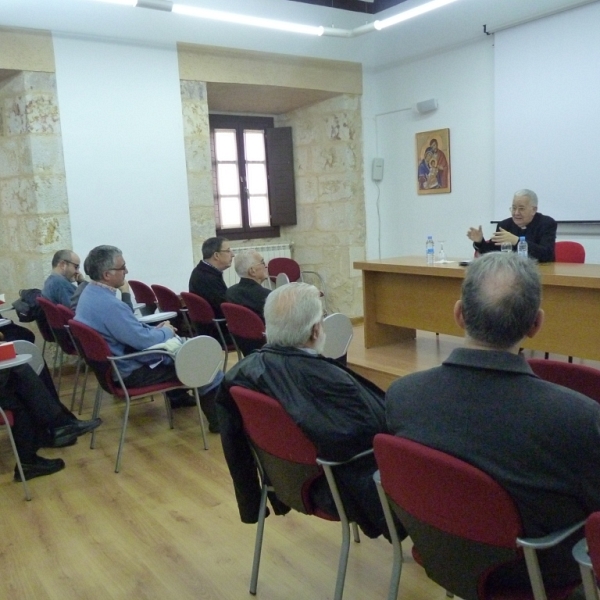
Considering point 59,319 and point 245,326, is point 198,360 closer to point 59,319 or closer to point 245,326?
point 245,326

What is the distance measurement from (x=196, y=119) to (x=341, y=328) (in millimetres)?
3339

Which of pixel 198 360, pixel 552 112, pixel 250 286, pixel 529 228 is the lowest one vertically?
pixel 198 360

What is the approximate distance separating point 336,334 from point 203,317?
1.26 metres

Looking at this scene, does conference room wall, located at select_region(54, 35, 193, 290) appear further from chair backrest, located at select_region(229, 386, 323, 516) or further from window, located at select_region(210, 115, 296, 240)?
chair backrest, located at select_region(229, 386, 323, 516)

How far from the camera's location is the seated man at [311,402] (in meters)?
1.78

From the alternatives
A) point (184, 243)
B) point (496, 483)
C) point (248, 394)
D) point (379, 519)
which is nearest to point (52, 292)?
point (184, 243)

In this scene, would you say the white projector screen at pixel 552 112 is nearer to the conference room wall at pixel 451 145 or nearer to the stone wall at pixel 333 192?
the conference room wall at pixel 451 145

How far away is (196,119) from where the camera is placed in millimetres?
5910

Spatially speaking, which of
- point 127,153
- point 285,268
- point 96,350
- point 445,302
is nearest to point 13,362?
point 96,350

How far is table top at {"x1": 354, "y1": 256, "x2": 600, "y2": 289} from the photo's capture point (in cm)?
315

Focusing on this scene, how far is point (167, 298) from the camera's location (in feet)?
16.1

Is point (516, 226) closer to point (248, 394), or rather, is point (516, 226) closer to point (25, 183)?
point (248, 394)

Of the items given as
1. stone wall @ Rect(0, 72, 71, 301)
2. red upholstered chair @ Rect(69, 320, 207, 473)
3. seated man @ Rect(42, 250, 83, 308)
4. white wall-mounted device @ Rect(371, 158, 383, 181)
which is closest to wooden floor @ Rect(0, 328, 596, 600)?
red upholstered chair @ Rect(69, 320, 207, 473)

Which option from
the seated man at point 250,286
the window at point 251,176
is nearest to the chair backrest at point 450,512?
the seated man at point 250,286
